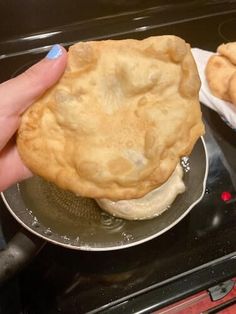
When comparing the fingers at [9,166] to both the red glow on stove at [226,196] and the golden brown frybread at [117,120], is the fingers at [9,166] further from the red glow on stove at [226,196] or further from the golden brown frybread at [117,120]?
the red glow on stove at [226,196]

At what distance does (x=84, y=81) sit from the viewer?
0.71 m

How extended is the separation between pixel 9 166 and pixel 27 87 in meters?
0.21

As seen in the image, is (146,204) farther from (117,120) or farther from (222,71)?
(222,71)

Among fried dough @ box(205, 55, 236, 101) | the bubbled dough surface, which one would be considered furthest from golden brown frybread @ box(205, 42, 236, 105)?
the bubbled dough surface

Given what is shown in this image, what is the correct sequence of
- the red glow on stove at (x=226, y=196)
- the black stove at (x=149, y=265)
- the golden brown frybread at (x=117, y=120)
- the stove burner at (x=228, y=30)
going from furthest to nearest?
the stove burner at (x=228, y=30) < the red glow on stove at (x=226, y=196) < the black stove at (x=149, y=265) < the golden brown frybread at (x=117, y=120)

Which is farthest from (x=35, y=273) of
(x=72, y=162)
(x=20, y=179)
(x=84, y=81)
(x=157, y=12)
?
(x=157, y=12)

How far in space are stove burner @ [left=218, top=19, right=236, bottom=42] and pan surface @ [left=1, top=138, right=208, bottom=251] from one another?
0.47 m

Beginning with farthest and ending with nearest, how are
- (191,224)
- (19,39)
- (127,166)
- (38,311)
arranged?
1. (19,39)
2. (191,224)
3. (38,311)
4. (127,166)

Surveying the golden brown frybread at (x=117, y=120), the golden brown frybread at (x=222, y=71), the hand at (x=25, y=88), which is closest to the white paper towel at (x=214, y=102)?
the golden brown frybread at (x=222, y=71)

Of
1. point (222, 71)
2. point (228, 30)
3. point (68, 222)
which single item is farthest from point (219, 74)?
point (68, 222)

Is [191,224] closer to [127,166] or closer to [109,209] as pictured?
[109,209]

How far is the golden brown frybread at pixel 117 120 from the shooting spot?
2.28 ft

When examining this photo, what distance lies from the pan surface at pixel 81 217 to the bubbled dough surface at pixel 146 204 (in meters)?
0.01

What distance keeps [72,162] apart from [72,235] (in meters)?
0.22
